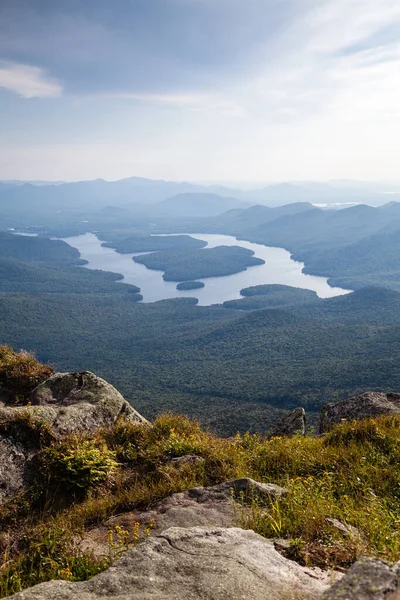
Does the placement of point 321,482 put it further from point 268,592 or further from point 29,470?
point 29,470

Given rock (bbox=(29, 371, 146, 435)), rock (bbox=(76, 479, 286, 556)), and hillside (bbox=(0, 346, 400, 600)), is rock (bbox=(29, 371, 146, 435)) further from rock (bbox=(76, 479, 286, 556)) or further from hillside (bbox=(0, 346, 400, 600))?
rock (bbox=(76, 479, 286, 556))

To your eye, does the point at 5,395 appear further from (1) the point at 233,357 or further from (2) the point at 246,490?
(1) the point at 233,357

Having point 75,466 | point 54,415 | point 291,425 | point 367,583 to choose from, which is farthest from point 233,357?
point 367,583

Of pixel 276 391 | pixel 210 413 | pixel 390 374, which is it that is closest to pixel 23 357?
pixel 210 413

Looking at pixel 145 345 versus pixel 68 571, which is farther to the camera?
pixel 145 345

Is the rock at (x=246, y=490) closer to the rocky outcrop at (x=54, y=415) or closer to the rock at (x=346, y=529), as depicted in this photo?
the rock at (x=346, y=529)

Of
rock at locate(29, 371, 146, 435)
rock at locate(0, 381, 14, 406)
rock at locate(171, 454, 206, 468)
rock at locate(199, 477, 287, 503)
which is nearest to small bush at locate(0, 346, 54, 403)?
rock at locate(0, 381, 14, 406)

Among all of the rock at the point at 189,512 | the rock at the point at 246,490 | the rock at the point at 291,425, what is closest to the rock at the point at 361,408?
the rock at the point at 291,425
